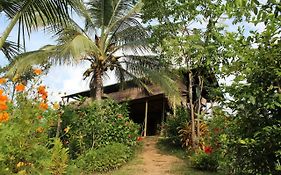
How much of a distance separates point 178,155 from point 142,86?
13.5ft

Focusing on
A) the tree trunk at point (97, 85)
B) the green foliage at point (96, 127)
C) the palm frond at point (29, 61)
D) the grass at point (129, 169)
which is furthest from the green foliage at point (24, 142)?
the tree trunk at point (97, 85)

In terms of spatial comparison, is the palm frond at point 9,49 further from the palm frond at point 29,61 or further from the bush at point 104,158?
the palm frond at point 29,61

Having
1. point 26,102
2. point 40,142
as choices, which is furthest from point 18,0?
point 40,142

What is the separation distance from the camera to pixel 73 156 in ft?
38.7

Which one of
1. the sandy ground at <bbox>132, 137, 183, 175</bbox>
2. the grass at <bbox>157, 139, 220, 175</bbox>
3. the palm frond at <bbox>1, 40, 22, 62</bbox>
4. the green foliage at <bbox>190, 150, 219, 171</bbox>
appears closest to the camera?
the palm frond at <bbox>1, 40, 22, 62</bbox>

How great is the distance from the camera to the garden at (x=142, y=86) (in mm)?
2852

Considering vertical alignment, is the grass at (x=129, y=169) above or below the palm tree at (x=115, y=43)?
below

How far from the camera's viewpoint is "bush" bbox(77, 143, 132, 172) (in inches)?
412

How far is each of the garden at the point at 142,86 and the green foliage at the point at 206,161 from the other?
0.03 meters

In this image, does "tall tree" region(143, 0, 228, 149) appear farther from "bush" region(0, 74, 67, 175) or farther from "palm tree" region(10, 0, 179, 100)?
"bush" region(0, 74, 67, 175)

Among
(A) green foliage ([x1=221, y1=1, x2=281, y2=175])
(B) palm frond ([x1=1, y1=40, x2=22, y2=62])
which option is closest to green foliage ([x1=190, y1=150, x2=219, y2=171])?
(B) palm frond ([x1=1, y1=40, x2=22, y2=62])

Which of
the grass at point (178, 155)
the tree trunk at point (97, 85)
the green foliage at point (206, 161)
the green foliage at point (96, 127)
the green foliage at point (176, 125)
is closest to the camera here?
the green foliage at point (206, 161)

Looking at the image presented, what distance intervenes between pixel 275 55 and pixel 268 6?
63cm

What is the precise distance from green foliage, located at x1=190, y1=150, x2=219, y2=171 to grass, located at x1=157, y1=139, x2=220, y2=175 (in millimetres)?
159
